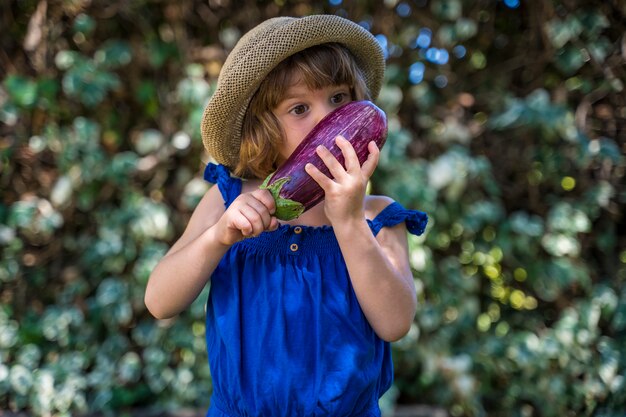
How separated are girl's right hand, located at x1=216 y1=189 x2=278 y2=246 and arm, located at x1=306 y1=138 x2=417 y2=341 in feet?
0.44

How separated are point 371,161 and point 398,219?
0.84 feet

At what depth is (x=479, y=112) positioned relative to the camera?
3396 mm

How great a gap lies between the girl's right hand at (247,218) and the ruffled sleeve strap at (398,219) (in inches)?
12.2

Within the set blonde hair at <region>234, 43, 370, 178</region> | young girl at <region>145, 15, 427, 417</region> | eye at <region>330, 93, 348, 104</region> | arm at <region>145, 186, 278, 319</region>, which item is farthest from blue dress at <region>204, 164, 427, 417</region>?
eye at <region>330, 93, 348, 104</region>

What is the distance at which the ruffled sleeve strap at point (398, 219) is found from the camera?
1.66m

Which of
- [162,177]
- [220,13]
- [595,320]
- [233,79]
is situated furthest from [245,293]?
[595,320]

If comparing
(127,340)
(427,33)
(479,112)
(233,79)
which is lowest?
(479,112)

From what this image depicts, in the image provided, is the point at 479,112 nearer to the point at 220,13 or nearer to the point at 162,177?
the point at 220,13

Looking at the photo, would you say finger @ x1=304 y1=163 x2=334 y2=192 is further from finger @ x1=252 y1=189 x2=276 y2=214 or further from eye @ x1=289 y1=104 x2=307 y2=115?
eye @ x1=289 y1=104 x2=307 y2=115

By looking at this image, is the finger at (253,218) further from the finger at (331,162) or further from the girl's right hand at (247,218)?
the finger at (331,162)

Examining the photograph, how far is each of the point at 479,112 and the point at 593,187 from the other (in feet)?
2.32

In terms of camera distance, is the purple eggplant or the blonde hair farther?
the blonde hair

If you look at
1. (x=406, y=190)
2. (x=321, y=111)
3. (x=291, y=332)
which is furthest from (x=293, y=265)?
(x=406, y=190)

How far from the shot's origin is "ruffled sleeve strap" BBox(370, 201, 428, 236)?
1.66 meters
